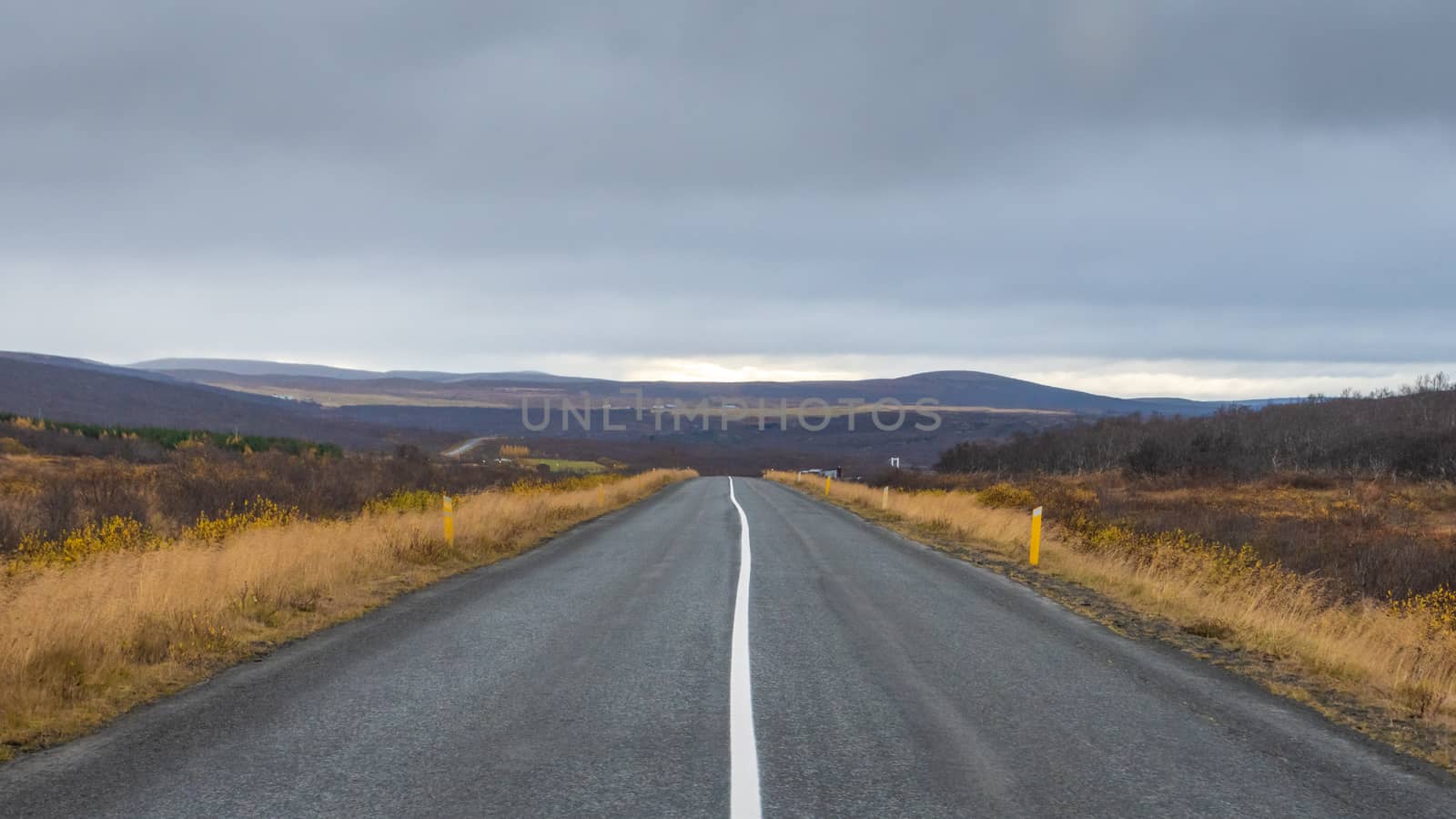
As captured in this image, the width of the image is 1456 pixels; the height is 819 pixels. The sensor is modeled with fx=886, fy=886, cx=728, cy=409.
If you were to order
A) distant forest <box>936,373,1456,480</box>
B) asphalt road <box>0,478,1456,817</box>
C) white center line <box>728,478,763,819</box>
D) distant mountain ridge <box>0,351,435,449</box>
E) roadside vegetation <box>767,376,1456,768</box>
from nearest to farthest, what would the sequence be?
white center line <box>728,478,763,819</box>
asphalt road <box>0,478,1456,817</box>
roadside vegetation <box>767,376,1456,768</box>
distant forest <box>936,373,1456,480</box>
distant mountain ridge <box>0,351,435,449</box>

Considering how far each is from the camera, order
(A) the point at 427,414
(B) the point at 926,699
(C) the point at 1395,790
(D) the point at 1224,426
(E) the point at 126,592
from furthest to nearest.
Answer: (A) the point at 427,414 → (D) the point at 1224,426 → (E) the point at 126,592 → (B) the point at 926,699 → (C) the point at 1395,790

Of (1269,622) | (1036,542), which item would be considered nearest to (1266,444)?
(1036,542)

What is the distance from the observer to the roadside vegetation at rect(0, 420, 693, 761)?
641cm

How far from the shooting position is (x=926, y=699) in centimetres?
633

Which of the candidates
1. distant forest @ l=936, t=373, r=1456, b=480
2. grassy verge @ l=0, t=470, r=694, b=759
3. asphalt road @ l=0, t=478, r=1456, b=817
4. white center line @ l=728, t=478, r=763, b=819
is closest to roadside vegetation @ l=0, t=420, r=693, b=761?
grassy verge @ l=0, t=470, r=694, b=759

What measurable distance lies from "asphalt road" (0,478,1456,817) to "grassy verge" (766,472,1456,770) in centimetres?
63

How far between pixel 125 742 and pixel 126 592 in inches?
177

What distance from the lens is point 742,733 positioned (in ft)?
17.9

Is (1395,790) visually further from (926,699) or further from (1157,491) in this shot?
(1157,491)

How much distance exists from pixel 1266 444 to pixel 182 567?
66.5 metres

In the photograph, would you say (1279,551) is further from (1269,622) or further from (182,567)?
(182,567)

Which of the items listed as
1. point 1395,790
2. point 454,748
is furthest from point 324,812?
point 1395,790

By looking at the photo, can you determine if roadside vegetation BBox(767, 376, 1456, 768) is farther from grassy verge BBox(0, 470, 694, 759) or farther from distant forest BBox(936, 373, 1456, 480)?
grassy verge BBox(0, 470, 694, 759)

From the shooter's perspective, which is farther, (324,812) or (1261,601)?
(1261,601)
